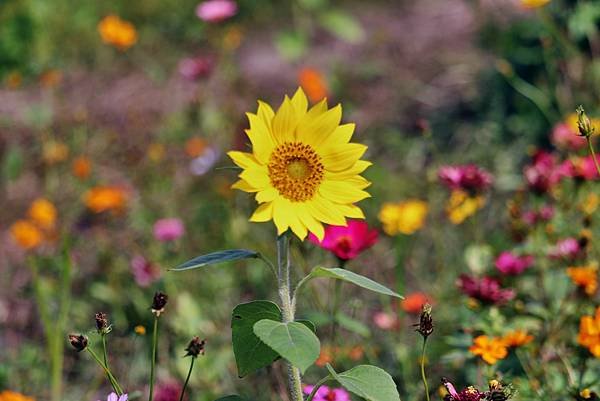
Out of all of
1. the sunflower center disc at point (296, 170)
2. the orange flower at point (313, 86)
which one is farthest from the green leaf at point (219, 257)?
the orange flower at point (313, 86)

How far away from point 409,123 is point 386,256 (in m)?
0.96

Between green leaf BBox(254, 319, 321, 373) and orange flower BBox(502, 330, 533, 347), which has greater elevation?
green leaf BBox(254, 319, 321, 373)

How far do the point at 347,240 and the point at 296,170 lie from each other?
46 cm

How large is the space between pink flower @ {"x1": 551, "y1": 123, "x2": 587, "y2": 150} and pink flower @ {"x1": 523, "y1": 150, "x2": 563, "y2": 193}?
0.63 ft

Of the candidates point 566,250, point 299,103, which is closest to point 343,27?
point 566,250

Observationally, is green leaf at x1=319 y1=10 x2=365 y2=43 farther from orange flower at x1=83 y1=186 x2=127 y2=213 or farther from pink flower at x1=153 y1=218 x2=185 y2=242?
pink flower at x1=153 y1=218 x2=185 y2=242

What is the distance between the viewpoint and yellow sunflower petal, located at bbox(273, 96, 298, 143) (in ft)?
4.61

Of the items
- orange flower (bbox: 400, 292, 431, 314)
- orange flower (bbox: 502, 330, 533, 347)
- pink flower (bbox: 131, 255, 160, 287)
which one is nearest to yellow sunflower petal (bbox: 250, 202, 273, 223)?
orange flower (bbox: 502, 330, 533, 347)

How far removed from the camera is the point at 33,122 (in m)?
3.62

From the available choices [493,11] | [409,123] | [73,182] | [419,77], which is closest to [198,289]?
[73,182]

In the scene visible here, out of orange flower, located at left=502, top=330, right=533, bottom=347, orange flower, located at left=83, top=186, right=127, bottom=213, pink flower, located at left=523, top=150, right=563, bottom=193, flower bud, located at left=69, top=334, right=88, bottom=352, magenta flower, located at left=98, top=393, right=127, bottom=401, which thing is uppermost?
pink flower, located at left=523, top=150, right=563, bottom=193

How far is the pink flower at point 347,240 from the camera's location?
1840mm

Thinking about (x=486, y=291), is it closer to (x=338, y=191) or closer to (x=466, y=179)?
(x=466, y=179)

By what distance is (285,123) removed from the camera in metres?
1.42
